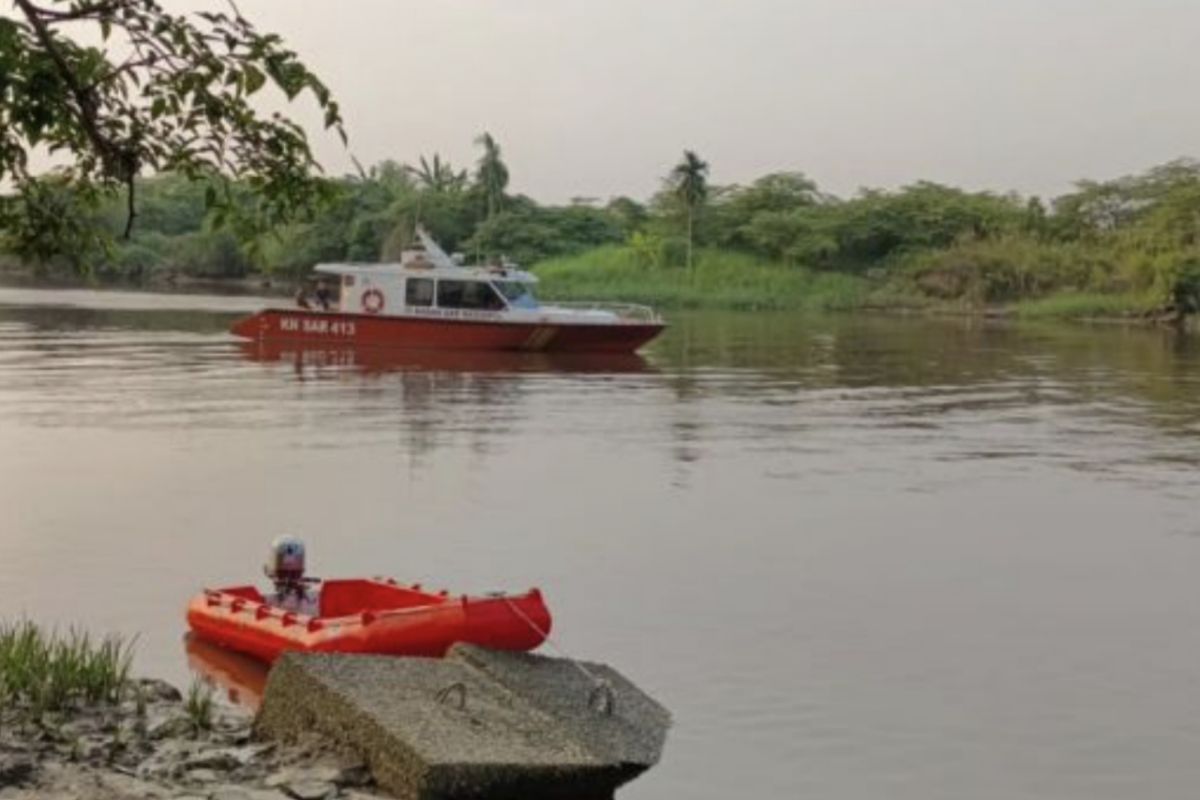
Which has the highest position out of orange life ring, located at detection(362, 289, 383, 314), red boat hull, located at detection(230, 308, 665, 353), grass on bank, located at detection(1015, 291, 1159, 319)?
grass on bank, located at detection(1015, 291, 1159, 319)

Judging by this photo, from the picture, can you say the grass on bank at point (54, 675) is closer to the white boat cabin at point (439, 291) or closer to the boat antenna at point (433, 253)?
the white boat cabin at point (439, 291)

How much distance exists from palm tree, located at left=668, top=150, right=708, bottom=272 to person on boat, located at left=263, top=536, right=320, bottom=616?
71518mm

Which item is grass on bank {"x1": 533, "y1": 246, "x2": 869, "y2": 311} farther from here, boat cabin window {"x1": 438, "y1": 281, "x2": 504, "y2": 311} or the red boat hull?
boat cabin window {"x1": 438, "y1": 281, "x2": 504, "y2": 311}

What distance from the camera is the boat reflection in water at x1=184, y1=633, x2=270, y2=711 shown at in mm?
10125

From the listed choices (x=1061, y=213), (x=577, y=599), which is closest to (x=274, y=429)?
(x=577, y=599)

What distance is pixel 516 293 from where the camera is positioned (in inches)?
1515

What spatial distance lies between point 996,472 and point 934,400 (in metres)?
9.07

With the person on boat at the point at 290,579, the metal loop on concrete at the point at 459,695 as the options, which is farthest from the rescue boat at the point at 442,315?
the metal loop on concrete at the point at 459,695

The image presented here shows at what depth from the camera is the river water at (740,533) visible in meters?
9.64

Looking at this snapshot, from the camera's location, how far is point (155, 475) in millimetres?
18656

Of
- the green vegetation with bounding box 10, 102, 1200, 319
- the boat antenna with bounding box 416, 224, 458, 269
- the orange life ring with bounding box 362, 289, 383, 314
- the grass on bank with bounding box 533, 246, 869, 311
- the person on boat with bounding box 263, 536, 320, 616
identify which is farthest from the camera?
the grass on bank with bounding box 533, 246, 869, 311

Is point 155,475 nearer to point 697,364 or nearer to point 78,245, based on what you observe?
point 78,245

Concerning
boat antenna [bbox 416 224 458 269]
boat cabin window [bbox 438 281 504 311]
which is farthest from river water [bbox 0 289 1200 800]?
boat antenna [bbox 416 224 458 269]

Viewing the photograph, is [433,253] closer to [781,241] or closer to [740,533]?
[740,533]
